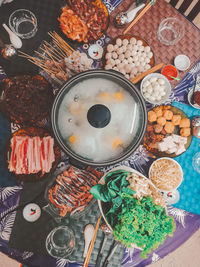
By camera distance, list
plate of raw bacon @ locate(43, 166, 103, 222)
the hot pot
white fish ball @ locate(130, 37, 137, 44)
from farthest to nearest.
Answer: white fish ball @ locate(130, 37, 137, 44) → plate of raw bacon @ locate(43, 166, 103, 222) → the hot pot

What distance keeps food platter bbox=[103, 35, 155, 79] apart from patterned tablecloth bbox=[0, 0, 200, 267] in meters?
0.15

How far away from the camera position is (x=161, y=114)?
6.33 ft

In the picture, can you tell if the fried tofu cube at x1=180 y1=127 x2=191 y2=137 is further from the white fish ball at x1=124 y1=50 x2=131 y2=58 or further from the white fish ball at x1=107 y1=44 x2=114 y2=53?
the white fish ball at x1=107 y1=44 x2=114 y2=53

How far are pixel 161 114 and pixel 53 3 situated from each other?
1265mm

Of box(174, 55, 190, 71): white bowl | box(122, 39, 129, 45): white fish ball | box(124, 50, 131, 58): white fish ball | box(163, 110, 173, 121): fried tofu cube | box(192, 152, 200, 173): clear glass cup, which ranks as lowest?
box(192, 152, 200, 173): clear glass cup

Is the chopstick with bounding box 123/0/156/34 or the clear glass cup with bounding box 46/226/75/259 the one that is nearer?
the clear glass cup with bounding box 46/226/75/259

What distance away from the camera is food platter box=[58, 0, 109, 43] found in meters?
1.88

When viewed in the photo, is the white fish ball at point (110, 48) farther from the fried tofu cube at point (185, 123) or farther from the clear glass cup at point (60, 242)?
the clear glass cup at point (60, 242)

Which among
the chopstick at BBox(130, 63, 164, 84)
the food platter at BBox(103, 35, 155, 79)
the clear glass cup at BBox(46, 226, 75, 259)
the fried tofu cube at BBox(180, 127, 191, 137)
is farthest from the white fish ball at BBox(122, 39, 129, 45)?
the clear glass cup at BBox(46, 226, 75, 259)

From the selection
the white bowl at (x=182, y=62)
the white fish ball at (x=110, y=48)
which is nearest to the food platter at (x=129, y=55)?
→ the white fish ball at (x=110, y=48)

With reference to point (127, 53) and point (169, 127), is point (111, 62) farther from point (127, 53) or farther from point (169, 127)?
point (169, 127)

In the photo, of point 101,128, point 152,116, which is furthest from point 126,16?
point 101,128

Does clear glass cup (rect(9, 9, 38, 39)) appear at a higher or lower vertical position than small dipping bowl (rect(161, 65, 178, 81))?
higher

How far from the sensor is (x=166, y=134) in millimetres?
1943
